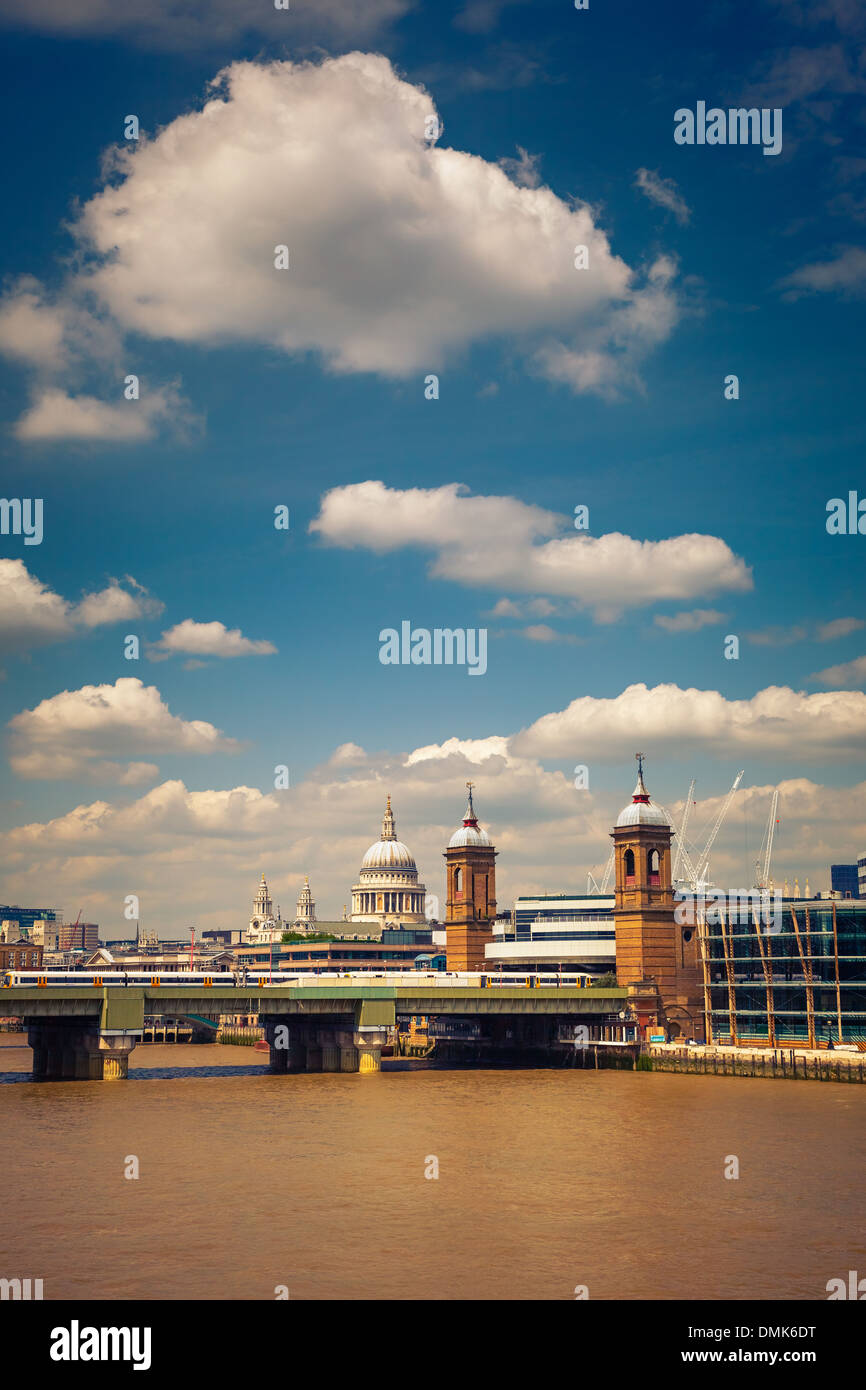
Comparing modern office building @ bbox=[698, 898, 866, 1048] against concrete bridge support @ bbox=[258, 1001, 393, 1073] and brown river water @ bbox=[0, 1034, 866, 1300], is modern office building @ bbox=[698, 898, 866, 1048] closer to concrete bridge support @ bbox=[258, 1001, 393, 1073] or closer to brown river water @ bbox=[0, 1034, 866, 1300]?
brown river water @ bbox=[0, 1034, 866, 1300]

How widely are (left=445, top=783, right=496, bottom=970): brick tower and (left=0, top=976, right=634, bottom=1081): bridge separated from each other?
2920 cm

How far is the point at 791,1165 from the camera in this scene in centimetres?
6097

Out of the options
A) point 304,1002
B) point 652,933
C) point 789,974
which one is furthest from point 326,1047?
point 789,974

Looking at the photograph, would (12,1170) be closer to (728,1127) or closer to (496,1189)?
(496,1189)

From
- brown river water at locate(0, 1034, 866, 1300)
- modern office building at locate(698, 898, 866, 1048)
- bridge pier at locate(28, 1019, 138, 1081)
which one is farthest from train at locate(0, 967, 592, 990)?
brown river water at locate(0, 1034, 866, 1300)

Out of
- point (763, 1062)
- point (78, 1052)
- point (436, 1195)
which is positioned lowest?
point (763, 1062)

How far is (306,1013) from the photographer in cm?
12188

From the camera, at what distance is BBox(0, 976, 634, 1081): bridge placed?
4417 inches

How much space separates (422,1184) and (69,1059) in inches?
2675

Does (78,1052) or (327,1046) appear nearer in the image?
(78,1052)

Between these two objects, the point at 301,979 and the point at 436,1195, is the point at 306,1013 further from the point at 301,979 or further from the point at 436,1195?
the point at 436,1195

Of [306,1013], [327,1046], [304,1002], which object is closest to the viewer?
[304,1002]

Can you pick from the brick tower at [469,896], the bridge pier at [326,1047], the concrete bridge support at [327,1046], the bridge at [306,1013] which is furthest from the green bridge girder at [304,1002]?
the brick tower at [469,896]

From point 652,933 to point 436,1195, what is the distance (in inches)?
3419
